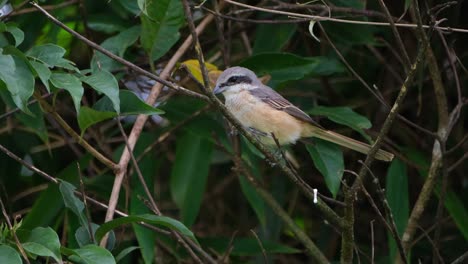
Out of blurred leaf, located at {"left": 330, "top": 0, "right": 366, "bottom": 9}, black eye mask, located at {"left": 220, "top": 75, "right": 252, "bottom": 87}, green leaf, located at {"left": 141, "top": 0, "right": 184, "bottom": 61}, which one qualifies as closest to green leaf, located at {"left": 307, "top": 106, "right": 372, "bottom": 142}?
black eye mask, located at {"left": 220, "top": 75, "right": 252, "bottom": 87}

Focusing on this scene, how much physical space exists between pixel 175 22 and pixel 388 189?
1319 mm

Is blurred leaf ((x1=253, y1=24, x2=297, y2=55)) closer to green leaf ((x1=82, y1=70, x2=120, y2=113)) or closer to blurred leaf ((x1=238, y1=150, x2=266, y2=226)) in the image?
blurred leaf ((x1=238, y1=150, x2=266, y2=226))

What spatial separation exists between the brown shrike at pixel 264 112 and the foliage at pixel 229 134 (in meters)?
0.09

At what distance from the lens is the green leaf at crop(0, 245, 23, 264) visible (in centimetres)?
251

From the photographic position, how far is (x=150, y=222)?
2977mm

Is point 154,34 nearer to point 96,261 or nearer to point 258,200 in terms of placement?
point 258,200

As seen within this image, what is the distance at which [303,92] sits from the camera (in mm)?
4824

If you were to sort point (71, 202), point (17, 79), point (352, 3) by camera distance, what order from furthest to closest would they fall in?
point (352, 3) → point (71, 202) → point (17, 79)

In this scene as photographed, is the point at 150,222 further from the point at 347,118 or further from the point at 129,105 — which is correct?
the point at 347,118

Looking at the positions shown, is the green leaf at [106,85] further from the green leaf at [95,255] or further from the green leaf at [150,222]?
the green leaf at [95,255]

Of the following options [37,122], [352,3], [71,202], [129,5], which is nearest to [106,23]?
[129,5]

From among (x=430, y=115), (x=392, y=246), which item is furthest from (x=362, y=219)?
(x=392, y=246)

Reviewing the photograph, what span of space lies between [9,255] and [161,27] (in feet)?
5.50

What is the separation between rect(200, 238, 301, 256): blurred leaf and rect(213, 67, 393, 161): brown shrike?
54 cm
